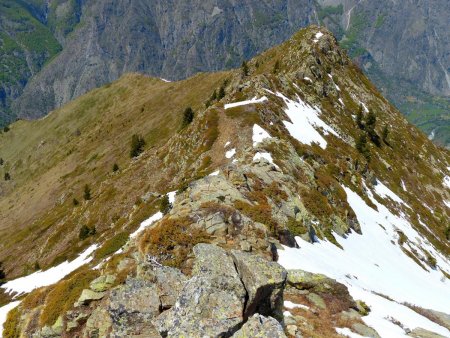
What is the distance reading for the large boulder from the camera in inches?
515

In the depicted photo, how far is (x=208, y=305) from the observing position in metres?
13.6

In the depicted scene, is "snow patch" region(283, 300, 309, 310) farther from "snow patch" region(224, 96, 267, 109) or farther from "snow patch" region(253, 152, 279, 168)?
"snow patch" region(224, 96, 267, 109)

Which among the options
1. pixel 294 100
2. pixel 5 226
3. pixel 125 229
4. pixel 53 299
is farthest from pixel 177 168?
pixel 5 226

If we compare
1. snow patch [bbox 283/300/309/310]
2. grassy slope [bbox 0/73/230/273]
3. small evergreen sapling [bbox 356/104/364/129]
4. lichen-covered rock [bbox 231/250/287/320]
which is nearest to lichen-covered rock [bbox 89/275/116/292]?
lichen-covered rock [bbox 231/250/287/320]

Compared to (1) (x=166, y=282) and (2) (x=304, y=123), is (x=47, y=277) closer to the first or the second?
(2) (x=304, y=123)

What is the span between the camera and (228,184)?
101 ft

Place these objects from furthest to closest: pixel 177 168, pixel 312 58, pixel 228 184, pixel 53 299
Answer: pixel 312 58 → pixel 177 168 → pixel 228 184 → pixel 53 299

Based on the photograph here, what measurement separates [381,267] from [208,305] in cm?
3252

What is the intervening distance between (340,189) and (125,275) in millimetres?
40420

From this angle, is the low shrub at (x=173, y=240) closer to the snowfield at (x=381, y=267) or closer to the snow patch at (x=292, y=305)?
the snow patch at (x=292, y=305)

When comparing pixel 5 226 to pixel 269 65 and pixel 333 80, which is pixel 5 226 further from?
pixel 333 80

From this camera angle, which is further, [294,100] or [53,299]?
[294,100]

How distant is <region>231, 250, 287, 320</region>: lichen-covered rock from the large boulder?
426mm

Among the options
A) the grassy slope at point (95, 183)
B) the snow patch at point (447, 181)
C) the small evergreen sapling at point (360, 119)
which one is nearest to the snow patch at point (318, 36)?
the small evergreen sapling at point (360, 119)
